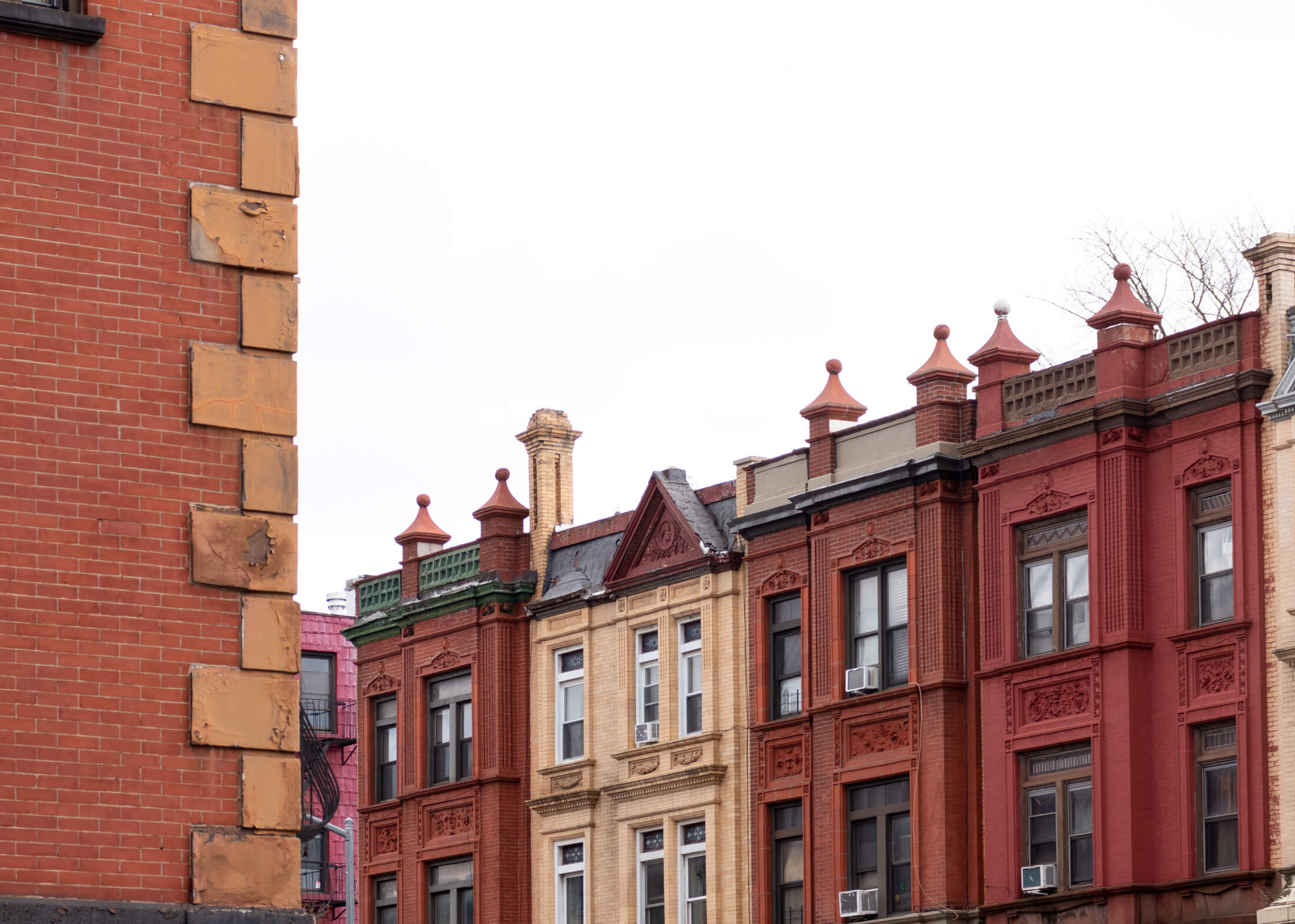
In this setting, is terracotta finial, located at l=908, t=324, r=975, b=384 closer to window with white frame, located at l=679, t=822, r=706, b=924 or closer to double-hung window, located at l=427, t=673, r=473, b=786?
window with white frame, located at l=679, t=822, r=706, b=924

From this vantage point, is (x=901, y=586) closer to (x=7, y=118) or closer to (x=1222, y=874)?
(x=1222, y=874)

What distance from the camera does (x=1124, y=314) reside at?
33.5m

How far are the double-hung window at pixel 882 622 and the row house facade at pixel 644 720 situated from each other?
2903mm

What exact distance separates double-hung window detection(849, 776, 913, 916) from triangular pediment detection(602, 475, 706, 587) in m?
6.36

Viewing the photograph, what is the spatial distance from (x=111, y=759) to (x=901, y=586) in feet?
87.3

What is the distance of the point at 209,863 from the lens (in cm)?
1080

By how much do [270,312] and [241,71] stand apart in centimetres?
123

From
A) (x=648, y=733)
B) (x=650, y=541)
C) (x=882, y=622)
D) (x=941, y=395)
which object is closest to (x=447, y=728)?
(x=648, y=733)

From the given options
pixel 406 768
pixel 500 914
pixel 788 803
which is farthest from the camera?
pixel 406 768

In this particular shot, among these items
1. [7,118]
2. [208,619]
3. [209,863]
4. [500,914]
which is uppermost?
[7,118]

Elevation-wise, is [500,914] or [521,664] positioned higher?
[521,664]

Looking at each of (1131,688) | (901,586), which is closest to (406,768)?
(901,586)

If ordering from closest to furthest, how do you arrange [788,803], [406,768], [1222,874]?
[1222,874] < [788,803] < [406,768]

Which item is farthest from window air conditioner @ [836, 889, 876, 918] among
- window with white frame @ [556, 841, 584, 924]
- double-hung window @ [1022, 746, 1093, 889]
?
window with white frame @ [556, 841, 584, 924]
